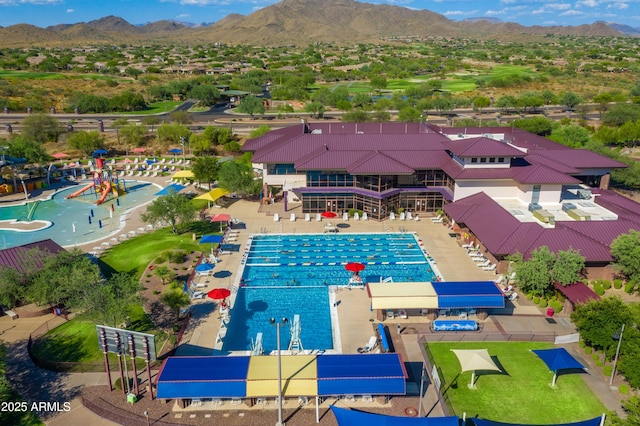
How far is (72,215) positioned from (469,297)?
4155 centimetres

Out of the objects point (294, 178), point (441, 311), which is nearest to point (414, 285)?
point (441, 311)

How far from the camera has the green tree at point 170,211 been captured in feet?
140

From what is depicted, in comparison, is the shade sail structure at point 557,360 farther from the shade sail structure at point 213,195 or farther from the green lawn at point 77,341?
the shade sail structure at point 213,195

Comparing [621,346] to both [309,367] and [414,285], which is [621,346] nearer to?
[414,285]

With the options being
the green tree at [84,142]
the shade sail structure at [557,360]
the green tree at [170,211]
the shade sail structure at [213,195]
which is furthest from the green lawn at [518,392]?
the green tree at [84,142]

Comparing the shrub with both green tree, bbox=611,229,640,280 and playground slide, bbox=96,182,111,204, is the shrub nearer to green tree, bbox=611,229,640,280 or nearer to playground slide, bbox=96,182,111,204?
green tree, bbox=611,229,640,280

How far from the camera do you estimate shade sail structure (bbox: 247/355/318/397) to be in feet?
72.6

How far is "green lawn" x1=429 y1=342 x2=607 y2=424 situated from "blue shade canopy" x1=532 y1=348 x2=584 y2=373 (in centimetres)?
99

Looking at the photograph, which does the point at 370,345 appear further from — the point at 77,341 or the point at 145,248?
the point at 145,248

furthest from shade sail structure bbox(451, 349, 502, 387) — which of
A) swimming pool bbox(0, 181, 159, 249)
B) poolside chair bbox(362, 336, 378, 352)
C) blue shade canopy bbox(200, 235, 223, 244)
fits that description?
swimming pool bbox(0, 181, 159, 249)

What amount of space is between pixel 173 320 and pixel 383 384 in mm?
14326

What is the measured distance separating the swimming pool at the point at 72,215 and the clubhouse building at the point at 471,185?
1534cm

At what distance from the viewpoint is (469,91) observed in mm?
131500

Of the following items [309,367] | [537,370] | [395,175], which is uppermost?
[395,175]
